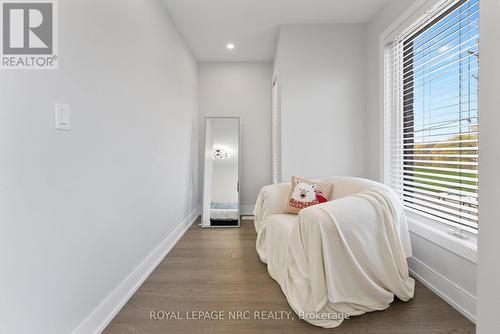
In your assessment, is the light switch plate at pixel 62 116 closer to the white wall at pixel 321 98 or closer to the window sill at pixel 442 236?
the white wall at pixel 321 98

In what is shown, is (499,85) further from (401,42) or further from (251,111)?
(251,111)

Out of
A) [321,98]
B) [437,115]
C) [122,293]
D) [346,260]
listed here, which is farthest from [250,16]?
[122,293]

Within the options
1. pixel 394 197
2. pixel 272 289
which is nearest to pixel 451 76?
pixel 394 197

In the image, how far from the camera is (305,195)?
2.42 meters

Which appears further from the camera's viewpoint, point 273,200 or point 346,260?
point 273,200

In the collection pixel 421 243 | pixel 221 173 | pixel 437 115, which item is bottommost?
pixel 421 243

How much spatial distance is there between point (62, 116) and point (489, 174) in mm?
1618

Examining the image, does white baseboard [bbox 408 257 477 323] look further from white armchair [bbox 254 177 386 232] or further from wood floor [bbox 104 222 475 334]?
white armchair [bbox 254 177 386 232]

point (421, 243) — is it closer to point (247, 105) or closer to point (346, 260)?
point (346, 260)

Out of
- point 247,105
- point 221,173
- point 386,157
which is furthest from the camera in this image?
point 247,105

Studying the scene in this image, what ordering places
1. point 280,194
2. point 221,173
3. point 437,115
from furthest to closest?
point 221,173 → point 280,194 → point 437,115

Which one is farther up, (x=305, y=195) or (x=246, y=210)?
(x=305, y=195)

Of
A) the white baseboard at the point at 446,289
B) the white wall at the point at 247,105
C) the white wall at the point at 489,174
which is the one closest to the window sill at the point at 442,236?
the white baseboard at the point at 446,289

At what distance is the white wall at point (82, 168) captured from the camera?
40.2 inches
